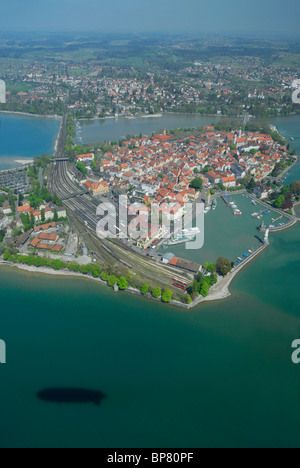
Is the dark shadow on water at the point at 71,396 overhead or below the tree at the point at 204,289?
below

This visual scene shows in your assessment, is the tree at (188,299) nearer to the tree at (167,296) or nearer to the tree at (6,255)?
the tree at (167,296)

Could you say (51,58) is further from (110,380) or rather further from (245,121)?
(110,380)

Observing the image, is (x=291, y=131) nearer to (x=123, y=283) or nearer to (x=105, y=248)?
(x=105, y=248)

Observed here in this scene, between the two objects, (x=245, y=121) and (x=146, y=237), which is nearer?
(x=146, y=237)

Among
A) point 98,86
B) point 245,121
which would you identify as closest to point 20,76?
point 98,86

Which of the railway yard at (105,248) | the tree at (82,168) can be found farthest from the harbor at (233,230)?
the tree at (82,168)
